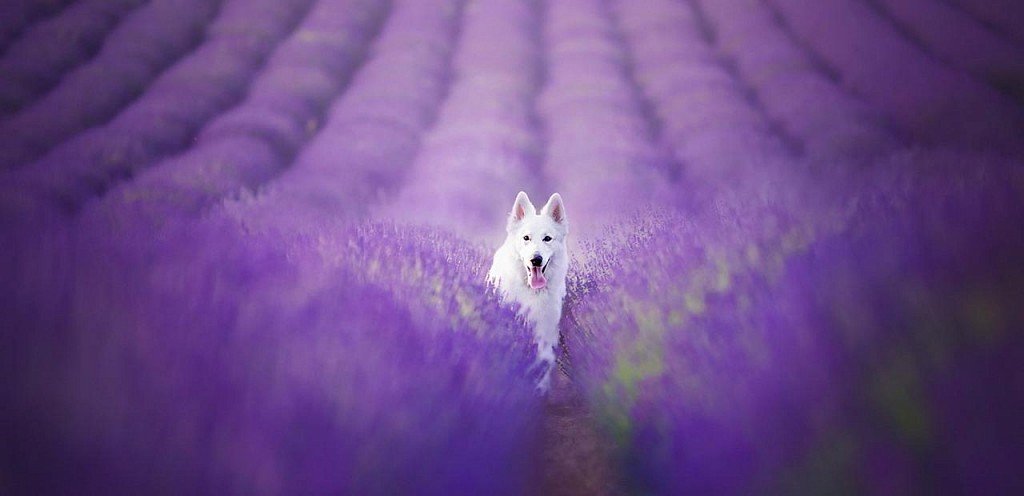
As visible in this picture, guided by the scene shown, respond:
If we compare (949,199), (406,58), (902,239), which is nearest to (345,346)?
(902,239)

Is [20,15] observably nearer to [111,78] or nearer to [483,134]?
[111,78]

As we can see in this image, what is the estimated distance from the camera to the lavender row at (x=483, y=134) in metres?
2.46

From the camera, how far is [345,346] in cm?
96

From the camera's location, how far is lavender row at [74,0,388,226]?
77.4 inches

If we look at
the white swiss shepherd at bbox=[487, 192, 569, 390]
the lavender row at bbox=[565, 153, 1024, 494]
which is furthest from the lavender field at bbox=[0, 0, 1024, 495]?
the white swiss shepherd at bbox=[487, 192, 569, 390]

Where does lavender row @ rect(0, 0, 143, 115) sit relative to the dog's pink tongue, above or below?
above

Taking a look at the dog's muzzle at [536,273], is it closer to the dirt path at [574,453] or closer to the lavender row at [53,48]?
the dirt path at [574,453]

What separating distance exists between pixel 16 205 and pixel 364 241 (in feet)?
2.92

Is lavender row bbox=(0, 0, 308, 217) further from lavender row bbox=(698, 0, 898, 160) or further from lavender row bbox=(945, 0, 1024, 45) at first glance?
lavender row bbox=(945, 0, 1024, 45)

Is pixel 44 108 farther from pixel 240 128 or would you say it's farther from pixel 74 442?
pixel 74 442

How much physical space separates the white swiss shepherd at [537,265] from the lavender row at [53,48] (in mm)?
1923

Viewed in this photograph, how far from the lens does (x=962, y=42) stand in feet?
6.84

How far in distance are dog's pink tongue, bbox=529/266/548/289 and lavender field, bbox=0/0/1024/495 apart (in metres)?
0.14

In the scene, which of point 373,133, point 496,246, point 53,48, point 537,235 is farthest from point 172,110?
point 537,235
